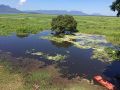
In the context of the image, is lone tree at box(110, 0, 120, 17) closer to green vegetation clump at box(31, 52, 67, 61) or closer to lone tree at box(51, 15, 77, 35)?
green vegetation clump at box(31, 52, 67, 61)

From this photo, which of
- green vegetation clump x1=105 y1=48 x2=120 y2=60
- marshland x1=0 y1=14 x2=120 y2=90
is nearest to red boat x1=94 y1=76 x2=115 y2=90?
marshland x1=0 y1=14 x2=120 y2=90

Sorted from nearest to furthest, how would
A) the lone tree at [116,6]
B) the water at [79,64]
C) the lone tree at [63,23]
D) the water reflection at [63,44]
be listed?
the lone tree at [116,6]
the water at [79,64]
the water reflection at [63,44]
the lone tree at [63,23]

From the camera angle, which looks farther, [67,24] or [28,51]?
[67,24]

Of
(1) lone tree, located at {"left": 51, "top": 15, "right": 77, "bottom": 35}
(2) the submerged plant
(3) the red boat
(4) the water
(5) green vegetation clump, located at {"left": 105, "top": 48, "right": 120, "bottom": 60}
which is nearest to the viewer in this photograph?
(3) the red boat

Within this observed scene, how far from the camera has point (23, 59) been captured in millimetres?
47781

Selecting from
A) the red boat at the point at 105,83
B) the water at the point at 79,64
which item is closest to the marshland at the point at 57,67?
the water at the point at 79,64

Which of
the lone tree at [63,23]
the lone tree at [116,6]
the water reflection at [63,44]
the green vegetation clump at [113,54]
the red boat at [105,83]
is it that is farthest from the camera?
the lone tree at [63,23]

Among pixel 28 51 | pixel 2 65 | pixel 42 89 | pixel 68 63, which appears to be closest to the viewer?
pixel 42 89

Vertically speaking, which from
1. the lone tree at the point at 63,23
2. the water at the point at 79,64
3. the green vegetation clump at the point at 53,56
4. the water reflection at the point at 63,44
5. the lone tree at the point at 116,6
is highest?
the lone tree at the point at 116,6

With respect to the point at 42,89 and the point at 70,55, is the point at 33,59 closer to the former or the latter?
the point at 70,55

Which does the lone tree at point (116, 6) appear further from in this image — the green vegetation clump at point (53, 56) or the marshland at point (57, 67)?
the green vegetation clump at point (53, 56)

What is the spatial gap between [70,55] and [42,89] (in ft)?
71.4

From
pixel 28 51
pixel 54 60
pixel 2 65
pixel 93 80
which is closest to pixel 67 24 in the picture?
pixel 28 51

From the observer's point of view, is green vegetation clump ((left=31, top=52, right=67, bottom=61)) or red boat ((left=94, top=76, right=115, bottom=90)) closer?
red boat ((left=94, top=76, right=115, bottom=90))
